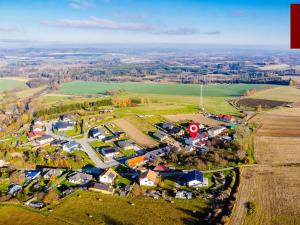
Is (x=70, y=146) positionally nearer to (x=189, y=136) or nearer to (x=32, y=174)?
(x=32, y=174)

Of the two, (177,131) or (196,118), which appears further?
(196,118)

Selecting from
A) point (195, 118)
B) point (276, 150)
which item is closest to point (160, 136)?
point (195, 118)

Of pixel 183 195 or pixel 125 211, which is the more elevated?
pixel 183 195

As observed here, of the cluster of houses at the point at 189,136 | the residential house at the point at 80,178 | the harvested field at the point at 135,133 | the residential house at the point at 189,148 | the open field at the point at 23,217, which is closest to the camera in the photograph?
the open field at the point at 23,217

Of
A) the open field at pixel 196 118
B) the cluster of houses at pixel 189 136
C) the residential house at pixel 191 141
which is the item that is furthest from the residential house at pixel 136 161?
the open field at pixel 196 118

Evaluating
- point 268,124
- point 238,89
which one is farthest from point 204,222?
point 238,89

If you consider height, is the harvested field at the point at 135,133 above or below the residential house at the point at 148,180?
above

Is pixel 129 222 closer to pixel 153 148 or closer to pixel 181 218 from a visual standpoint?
pixel 181 218

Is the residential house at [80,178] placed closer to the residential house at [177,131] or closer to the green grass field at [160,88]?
the residential house at [177,131]
